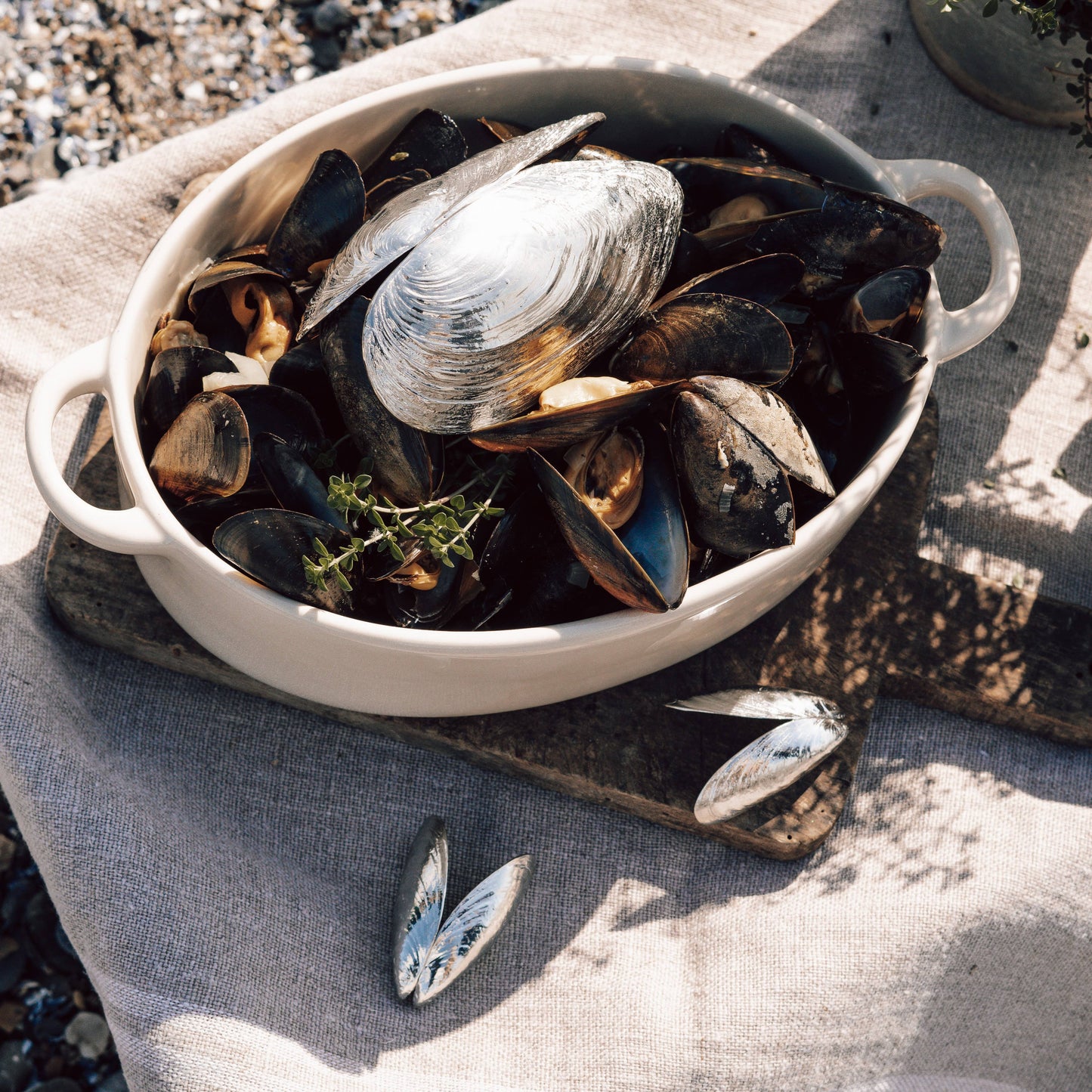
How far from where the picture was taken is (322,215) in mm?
930

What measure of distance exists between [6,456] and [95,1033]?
79 cm

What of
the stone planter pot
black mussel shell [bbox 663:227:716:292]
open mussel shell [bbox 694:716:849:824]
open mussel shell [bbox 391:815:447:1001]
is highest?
the stone planter pot

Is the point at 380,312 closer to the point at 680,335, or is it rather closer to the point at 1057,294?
the point at 680,335

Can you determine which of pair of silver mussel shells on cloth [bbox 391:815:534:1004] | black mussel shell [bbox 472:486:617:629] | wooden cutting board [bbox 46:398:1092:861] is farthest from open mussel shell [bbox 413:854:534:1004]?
black mussel shell [bbox 472:486:617:629]

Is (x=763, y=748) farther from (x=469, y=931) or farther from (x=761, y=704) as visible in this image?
(x=469, y=931)

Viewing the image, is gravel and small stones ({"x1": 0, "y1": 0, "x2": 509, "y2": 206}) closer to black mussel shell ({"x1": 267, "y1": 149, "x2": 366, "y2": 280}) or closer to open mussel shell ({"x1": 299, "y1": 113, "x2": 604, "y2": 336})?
black mussel shell ({"x1": 267, "y1": 149, "x2": 366, "y2": 280})

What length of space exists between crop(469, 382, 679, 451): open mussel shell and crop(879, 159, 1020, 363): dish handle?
331 mm

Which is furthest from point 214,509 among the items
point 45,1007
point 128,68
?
point 128,68

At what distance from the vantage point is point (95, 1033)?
1.35m

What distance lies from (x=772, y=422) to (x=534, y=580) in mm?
253

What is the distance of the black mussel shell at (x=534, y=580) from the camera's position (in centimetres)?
87

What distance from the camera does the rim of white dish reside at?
818 millimetres

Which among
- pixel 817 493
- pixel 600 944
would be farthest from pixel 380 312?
pixel 600 944

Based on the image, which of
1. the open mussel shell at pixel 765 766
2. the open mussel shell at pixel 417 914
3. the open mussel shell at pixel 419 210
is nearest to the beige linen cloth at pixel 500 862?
the open mussel shell at pixel 417 914
